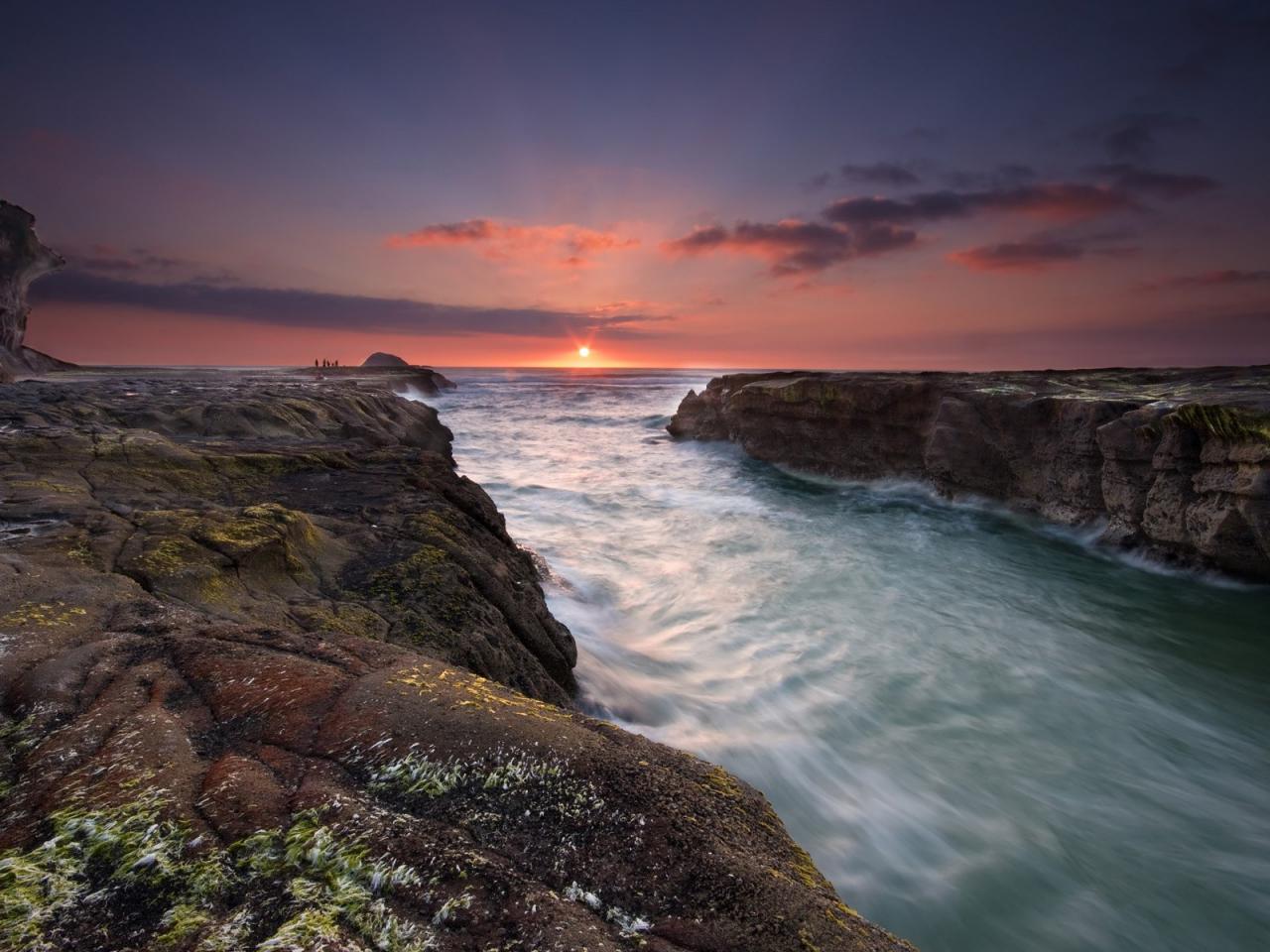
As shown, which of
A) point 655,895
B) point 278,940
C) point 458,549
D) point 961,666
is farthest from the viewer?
point 961,666

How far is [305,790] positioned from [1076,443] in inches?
626

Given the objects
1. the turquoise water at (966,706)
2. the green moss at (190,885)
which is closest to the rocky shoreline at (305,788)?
the green moss at (190,885)

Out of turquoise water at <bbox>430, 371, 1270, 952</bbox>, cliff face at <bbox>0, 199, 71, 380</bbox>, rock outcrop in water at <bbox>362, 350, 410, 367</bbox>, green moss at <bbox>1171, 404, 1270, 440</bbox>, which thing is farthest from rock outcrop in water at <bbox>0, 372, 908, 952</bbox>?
rock outcrop in water at <bbox>362, 350, 410, 367</bbox>

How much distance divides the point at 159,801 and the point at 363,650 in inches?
47.4

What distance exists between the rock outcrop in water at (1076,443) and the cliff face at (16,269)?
40996 millimetres

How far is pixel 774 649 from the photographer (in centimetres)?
888

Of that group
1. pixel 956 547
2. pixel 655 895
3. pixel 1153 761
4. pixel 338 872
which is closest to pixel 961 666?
pixel 1153 761

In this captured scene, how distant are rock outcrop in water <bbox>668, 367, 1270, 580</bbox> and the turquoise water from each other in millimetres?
888

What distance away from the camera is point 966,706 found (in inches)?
295

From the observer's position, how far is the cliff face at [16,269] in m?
31.1

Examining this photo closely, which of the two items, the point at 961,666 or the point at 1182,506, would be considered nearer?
the point at 961,666

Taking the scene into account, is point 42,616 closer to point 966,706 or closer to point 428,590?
point 428,590

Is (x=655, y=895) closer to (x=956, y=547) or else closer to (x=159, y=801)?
(x=159, y=801)

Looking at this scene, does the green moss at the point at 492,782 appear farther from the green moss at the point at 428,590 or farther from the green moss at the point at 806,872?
the green moss at the point at 428,590
